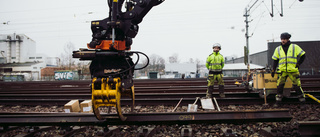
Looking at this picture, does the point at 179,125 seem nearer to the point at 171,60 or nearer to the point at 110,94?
the point at 110,94

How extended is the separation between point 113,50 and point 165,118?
1437 mm

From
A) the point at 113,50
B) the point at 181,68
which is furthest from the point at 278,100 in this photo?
the point at 181,68

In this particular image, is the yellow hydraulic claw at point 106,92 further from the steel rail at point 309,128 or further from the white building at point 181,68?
the white building at point 181,68

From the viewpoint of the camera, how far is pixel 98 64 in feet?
8.70

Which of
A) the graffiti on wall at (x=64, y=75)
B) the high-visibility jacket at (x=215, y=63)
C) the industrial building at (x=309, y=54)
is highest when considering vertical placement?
the industrial building at (x=309, y=54)

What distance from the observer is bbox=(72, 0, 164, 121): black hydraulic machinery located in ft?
7.89

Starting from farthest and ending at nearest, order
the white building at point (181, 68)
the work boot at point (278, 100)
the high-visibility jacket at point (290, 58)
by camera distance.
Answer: the white building at point (181, 68), the work boot at point (278, 100), the high-visibility jacket at point (290, 58)

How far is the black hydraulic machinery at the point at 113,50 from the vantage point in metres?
2.41

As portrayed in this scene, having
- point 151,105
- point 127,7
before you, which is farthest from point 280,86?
point 127,7

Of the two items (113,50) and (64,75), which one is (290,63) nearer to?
(113,50)

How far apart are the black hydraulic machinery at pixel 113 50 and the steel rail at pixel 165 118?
0.28 meters

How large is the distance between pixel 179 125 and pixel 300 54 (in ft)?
11.6

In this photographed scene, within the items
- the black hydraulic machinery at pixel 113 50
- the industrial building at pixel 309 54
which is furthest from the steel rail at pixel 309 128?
the industrial building at pixel 309 54

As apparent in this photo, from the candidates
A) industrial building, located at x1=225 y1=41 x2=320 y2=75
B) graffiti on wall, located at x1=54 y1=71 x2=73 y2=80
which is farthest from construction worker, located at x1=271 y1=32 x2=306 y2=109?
industrial building, located at x1=225 y1=41 x2=320 y2=75
